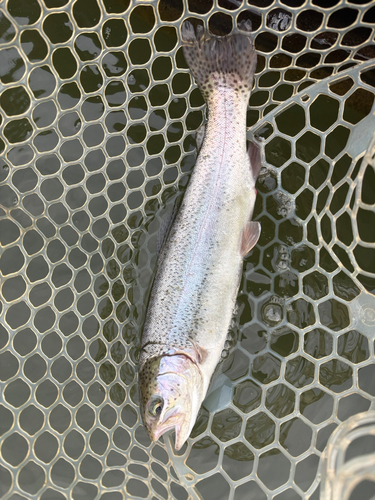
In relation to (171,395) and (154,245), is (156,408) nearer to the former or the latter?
(171,395)

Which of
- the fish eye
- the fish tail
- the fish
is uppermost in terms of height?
the fish tail

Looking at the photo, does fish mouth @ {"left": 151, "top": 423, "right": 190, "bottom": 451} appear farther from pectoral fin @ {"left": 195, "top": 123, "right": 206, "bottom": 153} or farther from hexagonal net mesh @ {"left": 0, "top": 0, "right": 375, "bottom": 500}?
pectoral fin @ {"left": 195, "top": 123, "right": 206, "bottom": 153}

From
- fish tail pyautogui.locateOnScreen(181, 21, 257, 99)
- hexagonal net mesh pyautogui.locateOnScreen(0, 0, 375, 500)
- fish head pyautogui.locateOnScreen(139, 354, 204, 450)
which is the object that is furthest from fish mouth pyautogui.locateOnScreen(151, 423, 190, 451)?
fish tail pyautogui.locateOnScreen(181, 21, 257, 99)

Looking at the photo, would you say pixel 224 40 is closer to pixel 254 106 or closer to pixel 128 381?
pixel 254 106

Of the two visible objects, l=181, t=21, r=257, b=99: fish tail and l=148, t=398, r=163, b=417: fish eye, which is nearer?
l=148, t=398, r=163, b=417: fish eye

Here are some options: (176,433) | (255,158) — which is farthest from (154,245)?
(176,433)

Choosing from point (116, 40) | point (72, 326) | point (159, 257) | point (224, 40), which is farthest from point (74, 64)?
point (72, 326)

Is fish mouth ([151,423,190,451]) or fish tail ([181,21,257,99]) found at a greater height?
fish tail ([181,21,257,99])
